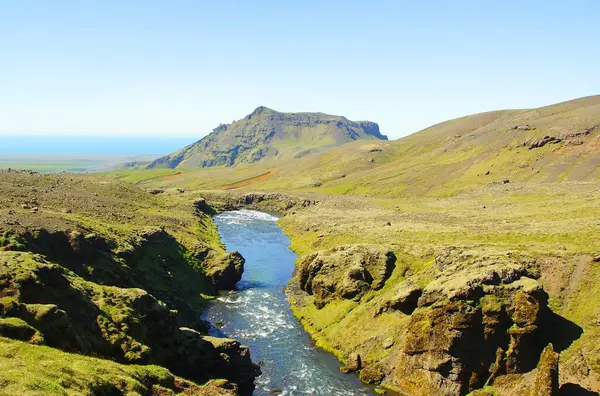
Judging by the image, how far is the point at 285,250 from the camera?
10719 centimetres

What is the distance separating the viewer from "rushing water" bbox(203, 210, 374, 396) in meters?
46.9

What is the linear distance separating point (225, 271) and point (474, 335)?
147 feet

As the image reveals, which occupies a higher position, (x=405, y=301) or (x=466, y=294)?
(x=466, y=294)

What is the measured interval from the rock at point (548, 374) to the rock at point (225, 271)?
5145 centimetres

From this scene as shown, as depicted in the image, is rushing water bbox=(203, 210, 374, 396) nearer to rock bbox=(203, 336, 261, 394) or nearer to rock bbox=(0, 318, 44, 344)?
rock bbox=(203, 336, 261, 394)

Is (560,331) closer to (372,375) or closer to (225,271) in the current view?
(372,375)

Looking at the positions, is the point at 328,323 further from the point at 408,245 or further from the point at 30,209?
the point at 30,209

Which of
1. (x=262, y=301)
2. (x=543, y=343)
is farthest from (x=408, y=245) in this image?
(x=543, y=343)

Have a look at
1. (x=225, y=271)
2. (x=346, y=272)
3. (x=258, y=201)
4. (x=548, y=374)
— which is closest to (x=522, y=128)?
(x=258, y=201)

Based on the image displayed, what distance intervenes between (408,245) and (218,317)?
3289 centimetres

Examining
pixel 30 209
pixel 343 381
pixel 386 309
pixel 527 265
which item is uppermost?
pixel 30 209

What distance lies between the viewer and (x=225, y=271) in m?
77.1

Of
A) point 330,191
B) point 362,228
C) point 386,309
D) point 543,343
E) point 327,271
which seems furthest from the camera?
point 330,191

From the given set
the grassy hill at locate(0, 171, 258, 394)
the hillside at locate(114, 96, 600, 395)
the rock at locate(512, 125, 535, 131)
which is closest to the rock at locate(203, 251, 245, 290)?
the grassy hill at locate(0, 171, 258, 394)
